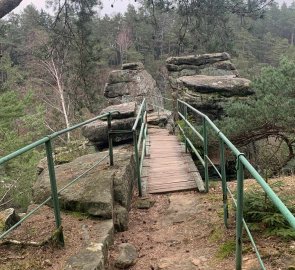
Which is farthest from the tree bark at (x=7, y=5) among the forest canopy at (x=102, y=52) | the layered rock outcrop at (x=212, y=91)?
the layered rock outcrop at (x=212, y=91)

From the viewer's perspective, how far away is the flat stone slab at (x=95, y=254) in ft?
9.83

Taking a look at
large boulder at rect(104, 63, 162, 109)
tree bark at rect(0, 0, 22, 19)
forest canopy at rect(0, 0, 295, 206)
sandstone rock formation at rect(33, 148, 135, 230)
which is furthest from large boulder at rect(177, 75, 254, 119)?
tree bark at rect(0, 0, 22, 19)

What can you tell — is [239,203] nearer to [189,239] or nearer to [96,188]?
[189,239]

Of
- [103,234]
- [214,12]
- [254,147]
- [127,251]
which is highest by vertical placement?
[214,12]

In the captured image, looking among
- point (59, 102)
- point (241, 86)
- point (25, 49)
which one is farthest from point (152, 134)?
point (25, 49)

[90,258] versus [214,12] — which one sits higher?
[214,12]

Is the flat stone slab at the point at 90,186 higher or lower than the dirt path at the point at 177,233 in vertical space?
higher

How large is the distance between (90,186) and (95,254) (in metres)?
1.27

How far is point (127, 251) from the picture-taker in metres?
3.73

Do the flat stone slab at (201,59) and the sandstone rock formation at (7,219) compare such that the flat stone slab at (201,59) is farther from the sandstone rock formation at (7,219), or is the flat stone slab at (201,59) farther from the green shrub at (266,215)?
the sandstone rock formation at (7,219)

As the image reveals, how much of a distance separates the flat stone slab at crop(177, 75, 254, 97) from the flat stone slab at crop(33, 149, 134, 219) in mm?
5556

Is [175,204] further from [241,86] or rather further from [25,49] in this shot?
[25,49]

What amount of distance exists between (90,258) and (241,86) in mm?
7970

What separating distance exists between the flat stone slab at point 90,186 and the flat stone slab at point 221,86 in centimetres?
556
